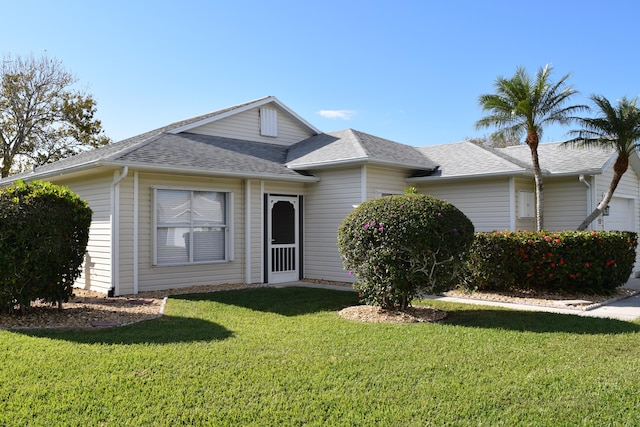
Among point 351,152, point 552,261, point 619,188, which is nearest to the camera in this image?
point 552,261

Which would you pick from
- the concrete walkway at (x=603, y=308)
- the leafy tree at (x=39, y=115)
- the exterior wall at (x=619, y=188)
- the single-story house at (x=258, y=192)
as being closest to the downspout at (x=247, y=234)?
the single-story house at (x=258, y=192)

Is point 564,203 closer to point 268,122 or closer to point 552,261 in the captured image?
point 552,261

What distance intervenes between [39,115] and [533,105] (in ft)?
88.2

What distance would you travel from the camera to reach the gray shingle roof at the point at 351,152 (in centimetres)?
1262

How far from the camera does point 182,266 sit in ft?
37.6

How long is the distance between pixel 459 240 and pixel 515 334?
1681mm

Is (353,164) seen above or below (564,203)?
above

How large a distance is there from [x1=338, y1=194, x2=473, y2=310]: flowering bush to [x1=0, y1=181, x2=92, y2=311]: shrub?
444 cm

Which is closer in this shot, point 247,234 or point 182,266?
point 182,266

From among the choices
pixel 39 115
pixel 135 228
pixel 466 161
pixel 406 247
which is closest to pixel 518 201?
pixel 466 161

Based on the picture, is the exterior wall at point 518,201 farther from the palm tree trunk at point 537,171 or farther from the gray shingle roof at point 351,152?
the gray shingle roof at point 351,152

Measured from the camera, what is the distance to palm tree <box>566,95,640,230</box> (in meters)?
12.5

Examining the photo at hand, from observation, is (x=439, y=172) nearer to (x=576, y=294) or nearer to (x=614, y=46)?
(x=576, y=294)

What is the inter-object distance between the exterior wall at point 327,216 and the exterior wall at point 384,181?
0.92ft
